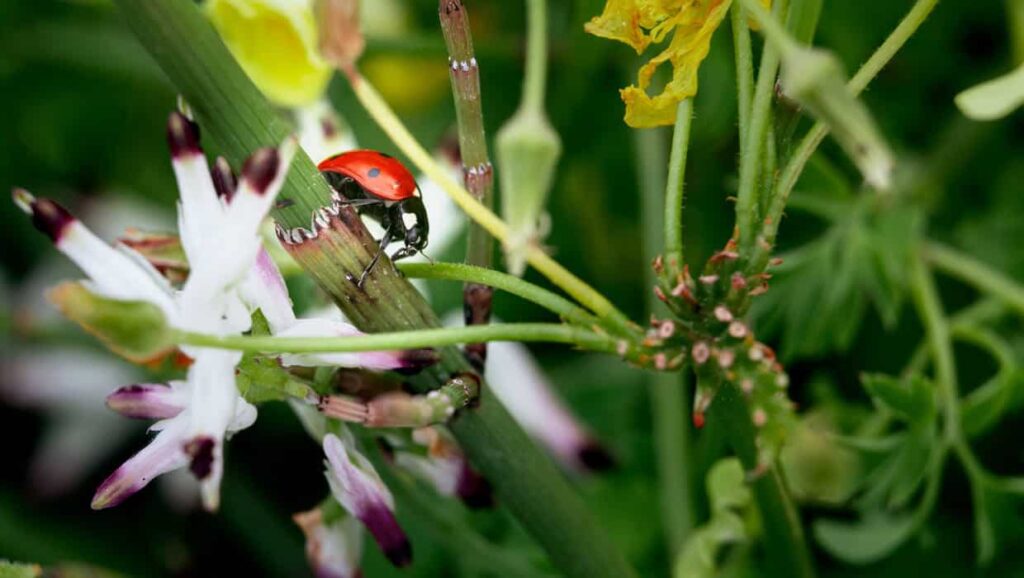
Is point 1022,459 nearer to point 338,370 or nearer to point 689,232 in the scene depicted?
point 689,232

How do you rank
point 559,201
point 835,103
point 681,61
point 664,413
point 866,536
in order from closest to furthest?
point 835,103 → point 681,61 → point 866,536 → point 664,413 → point 559,201

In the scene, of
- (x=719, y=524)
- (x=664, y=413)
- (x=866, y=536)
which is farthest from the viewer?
Answer: (x=664, y=413)

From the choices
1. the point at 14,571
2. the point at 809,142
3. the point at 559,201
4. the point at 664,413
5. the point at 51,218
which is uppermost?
the point at 559,201

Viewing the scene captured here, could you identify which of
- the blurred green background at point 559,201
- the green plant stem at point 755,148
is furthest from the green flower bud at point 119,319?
the blurred green background at point 559,201

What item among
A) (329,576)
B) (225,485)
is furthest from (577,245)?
(329,576)

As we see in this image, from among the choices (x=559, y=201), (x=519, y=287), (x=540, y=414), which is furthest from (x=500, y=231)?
(x=559, y=201)

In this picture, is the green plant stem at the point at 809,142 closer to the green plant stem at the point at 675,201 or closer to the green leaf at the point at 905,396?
the green plant stem at the point at 675,201

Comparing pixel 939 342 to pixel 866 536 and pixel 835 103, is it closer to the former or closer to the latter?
pixel 866 536
